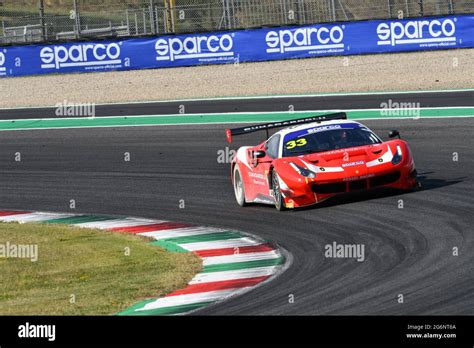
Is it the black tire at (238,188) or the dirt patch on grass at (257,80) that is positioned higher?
the dirt patch on grass at (257,80)

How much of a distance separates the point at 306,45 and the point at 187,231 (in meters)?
17.4

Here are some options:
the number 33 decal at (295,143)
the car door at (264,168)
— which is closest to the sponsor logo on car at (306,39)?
the car door at (264,168)

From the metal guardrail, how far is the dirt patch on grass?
1234 millimetres

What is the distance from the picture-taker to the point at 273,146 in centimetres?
1526

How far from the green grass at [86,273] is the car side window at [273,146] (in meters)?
2.36

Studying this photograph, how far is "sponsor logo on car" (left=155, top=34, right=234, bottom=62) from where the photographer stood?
31328 mm

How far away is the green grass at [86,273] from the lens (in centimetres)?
997

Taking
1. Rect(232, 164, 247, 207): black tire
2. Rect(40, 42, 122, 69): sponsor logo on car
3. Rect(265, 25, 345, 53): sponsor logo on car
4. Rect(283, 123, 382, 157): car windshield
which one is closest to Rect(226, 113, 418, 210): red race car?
Rect(283, 123, 382, 157): car windshield

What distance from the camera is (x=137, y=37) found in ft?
104

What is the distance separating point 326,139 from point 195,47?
17336mm

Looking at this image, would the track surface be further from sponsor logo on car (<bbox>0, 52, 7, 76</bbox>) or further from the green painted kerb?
sponsor logo on car (<bbox>0, 52, 7, 76</bbox>)

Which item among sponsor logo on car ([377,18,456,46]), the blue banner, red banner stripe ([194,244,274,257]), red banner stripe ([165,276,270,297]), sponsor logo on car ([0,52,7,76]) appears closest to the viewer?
red banner stripe ([165,276,270,297])

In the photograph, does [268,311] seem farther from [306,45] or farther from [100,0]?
[100,0]

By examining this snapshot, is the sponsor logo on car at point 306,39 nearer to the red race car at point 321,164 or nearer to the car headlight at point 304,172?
the red race car at point 321,164
